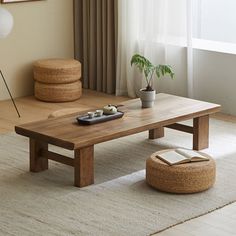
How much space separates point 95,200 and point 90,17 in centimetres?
321

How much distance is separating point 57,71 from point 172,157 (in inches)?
96.2

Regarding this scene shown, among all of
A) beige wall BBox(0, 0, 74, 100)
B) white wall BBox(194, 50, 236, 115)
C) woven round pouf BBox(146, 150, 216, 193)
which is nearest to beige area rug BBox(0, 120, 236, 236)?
woven round pouf BBox(146, 150, 216, 193)

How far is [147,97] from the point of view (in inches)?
210

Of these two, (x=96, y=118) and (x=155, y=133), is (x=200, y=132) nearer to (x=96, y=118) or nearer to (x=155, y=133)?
(x=155, y=133)

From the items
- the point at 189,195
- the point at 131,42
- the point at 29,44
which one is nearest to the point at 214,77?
the point at 131,42

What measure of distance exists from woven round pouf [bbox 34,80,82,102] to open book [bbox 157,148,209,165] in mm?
2345

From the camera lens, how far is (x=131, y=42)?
279 inches

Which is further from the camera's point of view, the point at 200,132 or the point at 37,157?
the point at 200,132

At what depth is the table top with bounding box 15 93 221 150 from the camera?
464 cm

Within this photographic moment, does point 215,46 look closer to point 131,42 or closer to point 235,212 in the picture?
point 131,42

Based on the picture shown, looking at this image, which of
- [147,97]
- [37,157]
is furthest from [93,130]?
[147,97]

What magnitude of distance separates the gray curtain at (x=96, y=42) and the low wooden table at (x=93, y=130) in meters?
1.78

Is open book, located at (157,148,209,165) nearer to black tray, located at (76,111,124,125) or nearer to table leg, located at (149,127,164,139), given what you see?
black tray, located at (76,111,124,125)

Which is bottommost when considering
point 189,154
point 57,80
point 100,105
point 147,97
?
point 100,105
